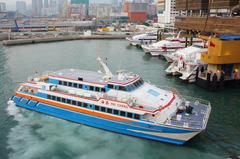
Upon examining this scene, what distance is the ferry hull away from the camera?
18.9 meters

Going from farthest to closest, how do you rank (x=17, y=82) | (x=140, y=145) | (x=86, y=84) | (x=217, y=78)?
(x=17, y=82) → (x=217, y=78) → (x=86, y=84) → (x=140, y=145)

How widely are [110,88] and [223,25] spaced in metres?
37.0

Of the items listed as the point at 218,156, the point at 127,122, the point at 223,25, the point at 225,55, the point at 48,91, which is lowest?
the point at 218,156

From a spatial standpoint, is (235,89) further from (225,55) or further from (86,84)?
(86,84)

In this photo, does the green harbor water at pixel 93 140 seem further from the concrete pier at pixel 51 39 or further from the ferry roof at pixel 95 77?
the concrete pier at pixel 51 39

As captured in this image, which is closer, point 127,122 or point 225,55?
point 127,122

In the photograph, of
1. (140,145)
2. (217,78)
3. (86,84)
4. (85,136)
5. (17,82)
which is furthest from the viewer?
(17,82)

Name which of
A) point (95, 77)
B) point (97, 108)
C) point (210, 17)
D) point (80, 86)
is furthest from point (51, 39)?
point (97, 108)

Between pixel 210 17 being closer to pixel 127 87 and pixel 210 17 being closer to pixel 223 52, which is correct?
pixel 223 52

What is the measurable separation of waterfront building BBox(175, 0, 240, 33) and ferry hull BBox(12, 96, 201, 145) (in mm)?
33215

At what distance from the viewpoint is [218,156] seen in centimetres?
1803

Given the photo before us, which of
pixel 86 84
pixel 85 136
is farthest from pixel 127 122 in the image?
pixel 86 84

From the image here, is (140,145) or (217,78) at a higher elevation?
(217,78)

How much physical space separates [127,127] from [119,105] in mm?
1778
